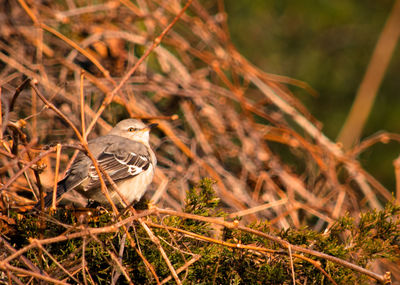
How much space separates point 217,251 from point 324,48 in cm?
540

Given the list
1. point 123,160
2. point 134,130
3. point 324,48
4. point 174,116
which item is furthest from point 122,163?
point 324,48

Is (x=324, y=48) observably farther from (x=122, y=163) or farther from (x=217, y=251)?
(x=217, y=251)

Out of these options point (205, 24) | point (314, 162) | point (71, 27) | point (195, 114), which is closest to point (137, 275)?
point (195, 114)

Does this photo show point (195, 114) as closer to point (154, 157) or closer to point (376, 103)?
point (154, 157)

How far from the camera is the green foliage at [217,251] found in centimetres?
242

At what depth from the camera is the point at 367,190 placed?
4.29 m

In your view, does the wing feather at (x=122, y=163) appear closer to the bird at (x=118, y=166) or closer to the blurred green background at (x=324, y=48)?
the bird at (x=118, y=166)

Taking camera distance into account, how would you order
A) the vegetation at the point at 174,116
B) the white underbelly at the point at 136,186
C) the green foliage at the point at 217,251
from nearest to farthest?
the green foliage at the point at 217,251 → the vegetation at the point at 174,116 → the white underbelly at the point at 136,186

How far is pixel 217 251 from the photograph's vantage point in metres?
2.45

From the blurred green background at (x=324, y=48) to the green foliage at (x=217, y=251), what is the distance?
402 centimetres

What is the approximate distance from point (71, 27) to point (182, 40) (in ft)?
3.43

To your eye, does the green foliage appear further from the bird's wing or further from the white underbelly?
the bird's wing

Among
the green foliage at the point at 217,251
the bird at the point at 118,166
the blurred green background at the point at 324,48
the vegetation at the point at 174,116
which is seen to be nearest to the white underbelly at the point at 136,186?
the bird at the point at 118,166

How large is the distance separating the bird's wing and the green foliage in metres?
1.34
